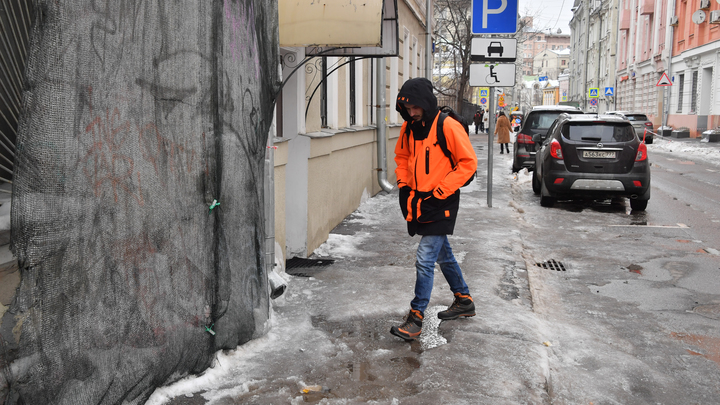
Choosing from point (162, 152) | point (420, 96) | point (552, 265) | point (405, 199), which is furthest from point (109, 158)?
point (552, 265)

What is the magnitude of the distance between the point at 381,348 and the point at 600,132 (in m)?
7.68

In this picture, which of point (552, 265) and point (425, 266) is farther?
point (552, 265)

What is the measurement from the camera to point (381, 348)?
4.11 metres

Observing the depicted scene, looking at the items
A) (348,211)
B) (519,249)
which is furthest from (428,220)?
(348,211)

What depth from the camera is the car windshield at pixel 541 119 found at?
1602 cm

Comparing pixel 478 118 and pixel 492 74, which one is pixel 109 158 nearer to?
pixel 492 74

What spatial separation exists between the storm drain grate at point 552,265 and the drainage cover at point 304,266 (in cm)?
211

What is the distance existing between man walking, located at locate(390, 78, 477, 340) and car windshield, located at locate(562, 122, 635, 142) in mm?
6888

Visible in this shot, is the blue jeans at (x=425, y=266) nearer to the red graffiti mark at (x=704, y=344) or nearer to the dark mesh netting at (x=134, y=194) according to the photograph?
the dark mesh netting at (x=134, y=194)

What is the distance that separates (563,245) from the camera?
7.74 metres

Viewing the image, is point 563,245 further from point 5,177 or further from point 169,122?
point 5,177

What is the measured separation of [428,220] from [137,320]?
6.37 feet

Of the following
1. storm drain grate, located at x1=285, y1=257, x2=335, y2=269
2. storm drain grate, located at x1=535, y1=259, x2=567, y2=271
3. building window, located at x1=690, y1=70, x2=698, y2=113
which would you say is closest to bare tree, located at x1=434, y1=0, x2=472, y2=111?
building window, located at x1=690, y1=70, x2=698, y2=113

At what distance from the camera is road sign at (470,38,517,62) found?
32.2 feet
